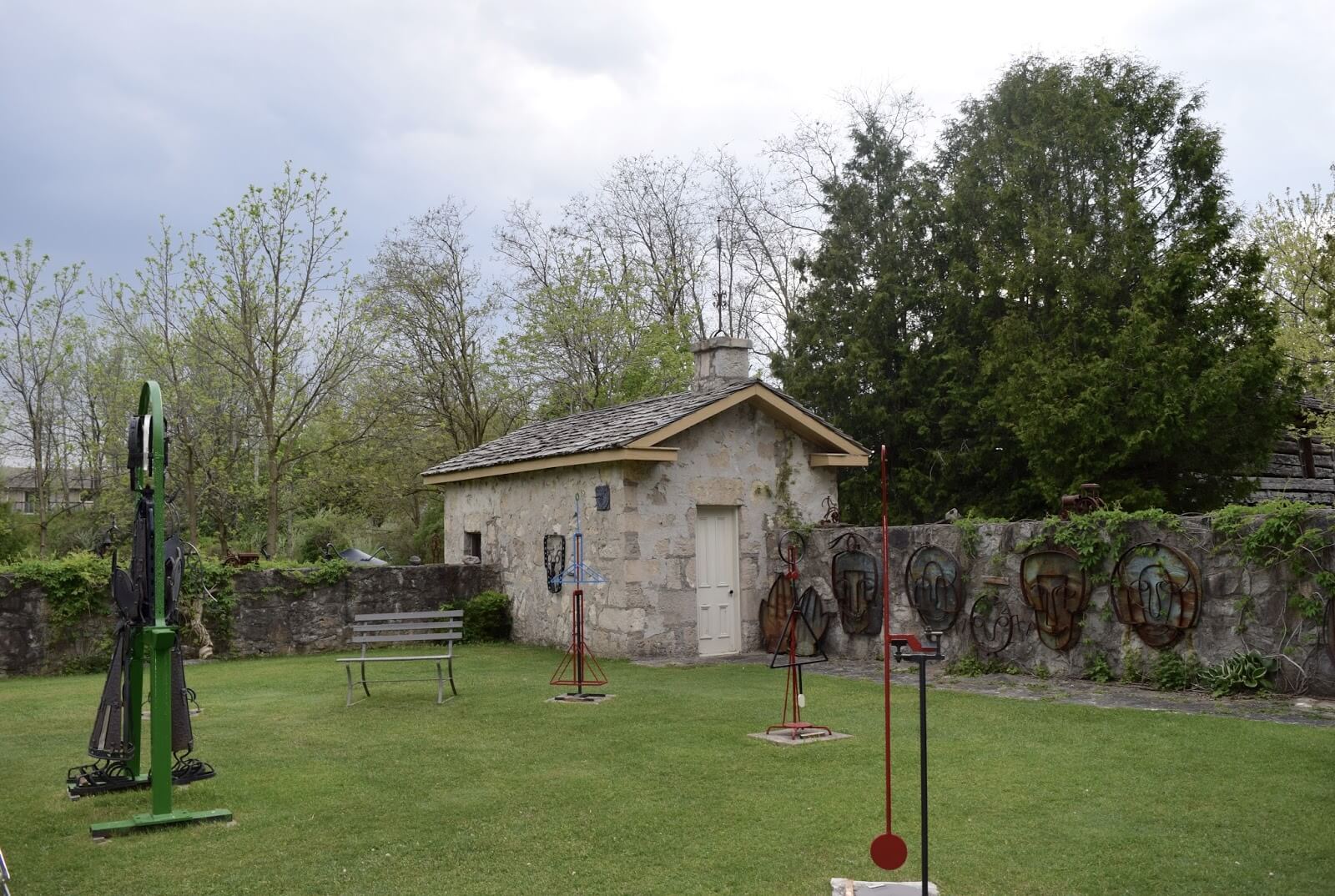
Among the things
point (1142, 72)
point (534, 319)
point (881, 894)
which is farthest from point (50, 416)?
point (881, 894)

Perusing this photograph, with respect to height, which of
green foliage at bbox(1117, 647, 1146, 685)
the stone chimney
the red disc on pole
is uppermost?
the stone chimney

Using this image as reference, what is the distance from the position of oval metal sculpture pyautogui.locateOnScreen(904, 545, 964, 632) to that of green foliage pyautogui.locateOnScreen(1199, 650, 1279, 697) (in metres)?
3.02

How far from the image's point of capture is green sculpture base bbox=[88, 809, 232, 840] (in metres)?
6.15

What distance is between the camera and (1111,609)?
1121 cm

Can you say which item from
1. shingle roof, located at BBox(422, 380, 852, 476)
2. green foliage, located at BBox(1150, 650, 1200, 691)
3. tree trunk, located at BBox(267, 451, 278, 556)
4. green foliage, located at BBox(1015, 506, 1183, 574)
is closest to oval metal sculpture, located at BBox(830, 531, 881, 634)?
shingle roof, located at BBox(422, 380, 852, 476)

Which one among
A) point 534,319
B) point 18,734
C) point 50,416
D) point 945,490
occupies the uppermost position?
point 534,319

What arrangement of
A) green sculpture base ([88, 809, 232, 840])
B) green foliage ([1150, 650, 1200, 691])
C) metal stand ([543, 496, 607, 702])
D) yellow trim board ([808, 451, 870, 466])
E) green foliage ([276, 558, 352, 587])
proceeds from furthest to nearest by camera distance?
yellow trim board ([808, 451, 870, 466]), green foliage ([276, 558, 352, 587]), metal stand ([543, 496, 607, 702]), green foliage ([1150, 650, 1200, 691]), green sculpture base ([88, 809, 232, 840])

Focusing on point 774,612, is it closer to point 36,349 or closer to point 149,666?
point 149,666

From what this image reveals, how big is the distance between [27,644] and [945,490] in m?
17.0

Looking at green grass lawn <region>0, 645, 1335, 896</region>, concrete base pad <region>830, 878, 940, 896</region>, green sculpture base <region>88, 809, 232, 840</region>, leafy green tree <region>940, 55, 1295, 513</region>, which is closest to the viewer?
concrete base pad <region>830, 878, 940, 896</region>

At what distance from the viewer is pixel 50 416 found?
98.8 ft

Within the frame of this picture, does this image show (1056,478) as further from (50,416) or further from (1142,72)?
(50,416)

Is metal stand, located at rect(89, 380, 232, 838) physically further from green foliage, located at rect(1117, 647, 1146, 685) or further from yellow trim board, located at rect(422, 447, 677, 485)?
green foliage, located at rect(1117, 647, 1146, 685)

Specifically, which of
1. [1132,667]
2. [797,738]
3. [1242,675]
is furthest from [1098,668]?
[797,738]
